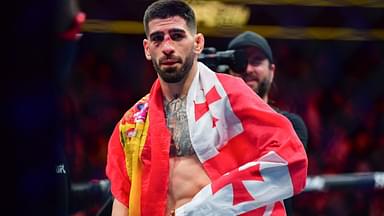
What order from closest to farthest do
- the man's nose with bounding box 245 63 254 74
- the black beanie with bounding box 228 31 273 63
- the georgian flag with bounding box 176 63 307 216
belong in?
the georgian flag with bounding box 176 63 307 216, the man's nose with bounding box 245 63 254 74, the black beanie with bounding box 228 31 273 63

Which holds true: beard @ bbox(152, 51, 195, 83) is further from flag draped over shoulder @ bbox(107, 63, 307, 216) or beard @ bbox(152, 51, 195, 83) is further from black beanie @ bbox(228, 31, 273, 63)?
black beanie @ bbox(228, 31, 273, 63)

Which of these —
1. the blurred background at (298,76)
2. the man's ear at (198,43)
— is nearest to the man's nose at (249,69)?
the man's ear at (198,43)

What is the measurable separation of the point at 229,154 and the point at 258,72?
817mm

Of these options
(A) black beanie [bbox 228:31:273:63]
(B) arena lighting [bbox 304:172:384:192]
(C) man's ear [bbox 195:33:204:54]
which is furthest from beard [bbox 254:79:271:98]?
(B) arena lighting [bbox 304:172:384:192]

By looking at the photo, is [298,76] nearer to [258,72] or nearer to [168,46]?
[258,72]

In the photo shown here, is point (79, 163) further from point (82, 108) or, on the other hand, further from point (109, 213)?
point (109, 213)

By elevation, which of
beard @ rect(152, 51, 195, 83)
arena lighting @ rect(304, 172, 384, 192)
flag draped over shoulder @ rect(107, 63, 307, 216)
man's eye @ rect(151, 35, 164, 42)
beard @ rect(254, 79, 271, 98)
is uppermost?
man's eye @ rect(151, 35, 164, 42)

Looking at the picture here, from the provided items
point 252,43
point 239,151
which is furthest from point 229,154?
point 252,43

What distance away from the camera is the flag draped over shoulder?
9.27 ft

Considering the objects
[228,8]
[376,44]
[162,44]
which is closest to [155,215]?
[162,44]

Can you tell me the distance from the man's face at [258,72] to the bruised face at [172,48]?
2.14 ft

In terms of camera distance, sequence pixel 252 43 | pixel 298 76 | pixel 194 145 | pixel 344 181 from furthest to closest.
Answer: pixel 298 76 < pixel 344 181 < pixel 252 43 < pixel 194 145

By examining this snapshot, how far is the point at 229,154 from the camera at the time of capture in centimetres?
292

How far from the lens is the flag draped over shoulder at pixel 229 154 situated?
283 cm
